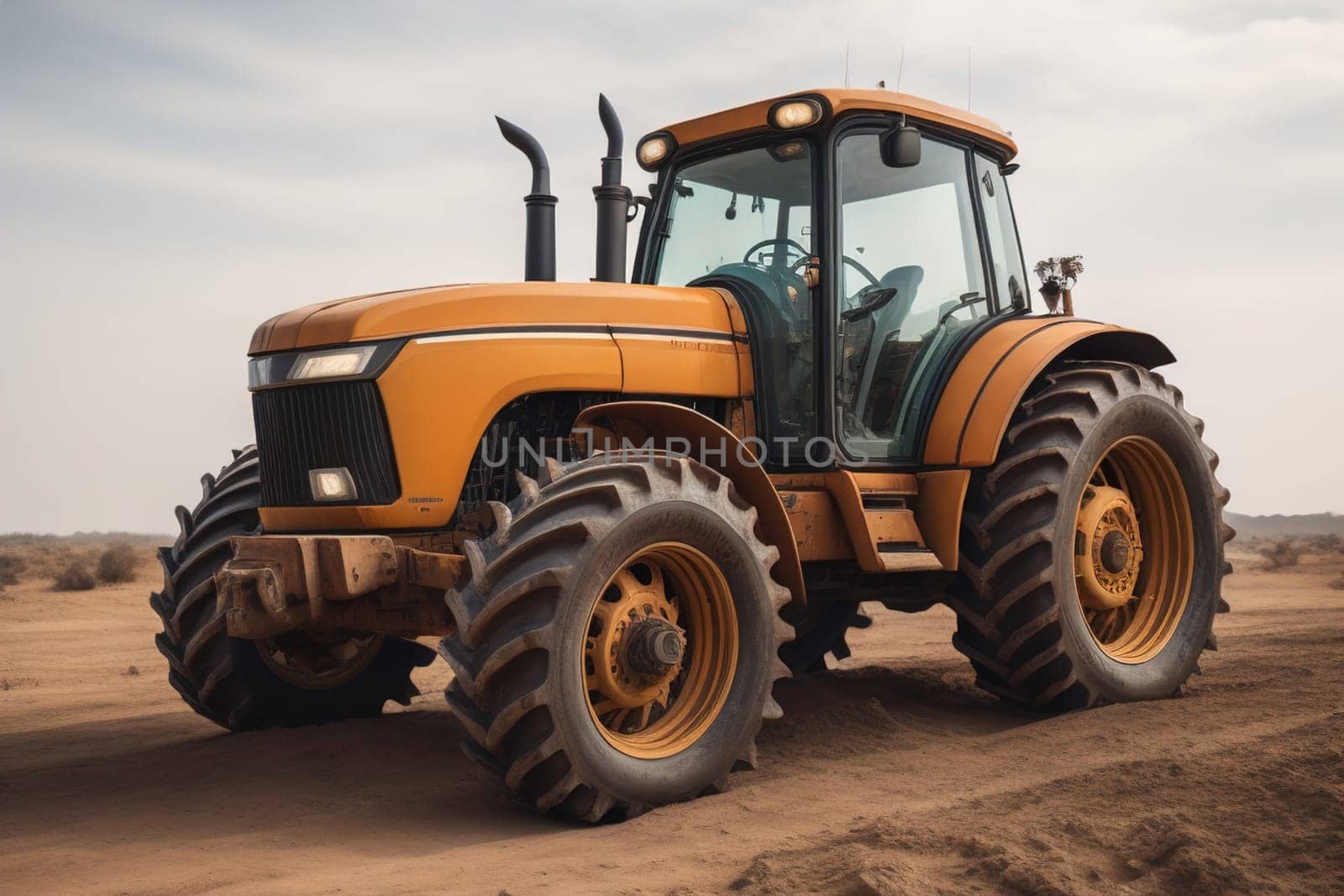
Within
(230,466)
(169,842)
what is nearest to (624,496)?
(169,842)

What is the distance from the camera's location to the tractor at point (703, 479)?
501 centimetres

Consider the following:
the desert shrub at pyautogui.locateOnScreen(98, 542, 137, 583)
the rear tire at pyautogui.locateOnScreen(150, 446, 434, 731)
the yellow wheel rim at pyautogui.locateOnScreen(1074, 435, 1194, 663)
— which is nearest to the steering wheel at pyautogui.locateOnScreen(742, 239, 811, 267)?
the yellow wheel rim at pyautogui.locateOnScreen(1074, 435, 1194, 663)

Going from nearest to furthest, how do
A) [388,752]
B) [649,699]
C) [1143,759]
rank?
[1143,759] < [649,699] < [388,752]

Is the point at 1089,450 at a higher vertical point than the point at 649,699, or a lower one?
higher

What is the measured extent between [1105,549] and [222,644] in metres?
4.56

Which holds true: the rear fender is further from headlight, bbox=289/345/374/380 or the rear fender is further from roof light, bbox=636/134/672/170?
roof light, bbox=636/134/672/170

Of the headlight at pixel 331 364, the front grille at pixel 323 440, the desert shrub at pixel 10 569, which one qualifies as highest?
the headlight at pixel 331 364

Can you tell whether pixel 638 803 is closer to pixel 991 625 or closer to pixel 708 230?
pixel 991 625

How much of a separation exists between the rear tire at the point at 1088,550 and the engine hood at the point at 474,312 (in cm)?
180

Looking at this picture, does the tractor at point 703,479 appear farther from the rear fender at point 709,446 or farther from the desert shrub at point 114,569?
the desert shrub at point 114,569

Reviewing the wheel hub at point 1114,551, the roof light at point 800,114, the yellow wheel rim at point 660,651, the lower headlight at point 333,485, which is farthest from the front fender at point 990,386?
the lower headlight at point 333,485

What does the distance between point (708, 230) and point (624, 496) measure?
2373mm

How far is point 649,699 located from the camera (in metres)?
5.21

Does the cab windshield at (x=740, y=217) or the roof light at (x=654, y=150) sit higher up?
the roof light at (x=654, y=150)
